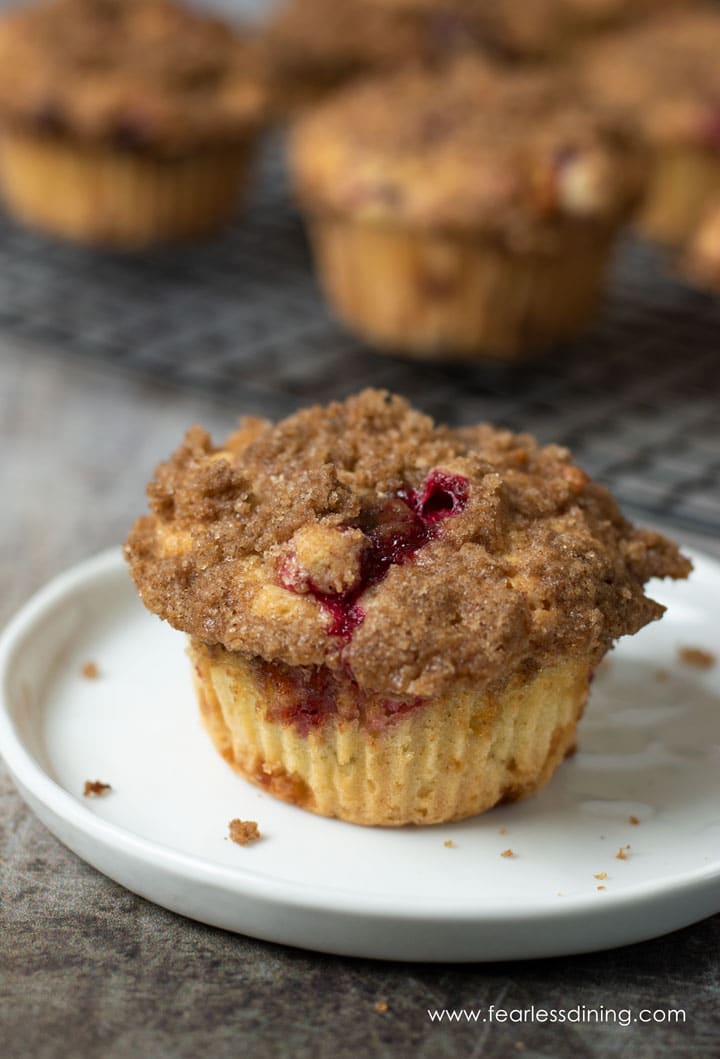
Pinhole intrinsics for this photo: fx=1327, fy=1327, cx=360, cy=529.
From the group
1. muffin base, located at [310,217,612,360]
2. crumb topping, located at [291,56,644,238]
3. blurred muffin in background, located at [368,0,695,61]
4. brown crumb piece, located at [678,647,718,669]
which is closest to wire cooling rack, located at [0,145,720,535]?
muffin base, located at [310,217,612,360]

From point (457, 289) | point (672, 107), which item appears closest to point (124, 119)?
point (457, 289)

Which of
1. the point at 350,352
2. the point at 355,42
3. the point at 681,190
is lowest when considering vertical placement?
the point at 350,352

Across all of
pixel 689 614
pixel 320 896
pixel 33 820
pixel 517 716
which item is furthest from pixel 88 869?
pixel 689 614

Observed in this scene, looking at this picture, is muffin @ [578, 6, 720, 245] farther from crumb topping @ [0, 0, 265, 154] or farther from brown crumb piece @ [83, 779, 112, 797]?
brown crumb piece @ [83, 779, 112, 797]

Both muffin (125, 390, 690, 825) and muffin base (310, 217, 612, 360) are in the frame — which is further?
muffin base (310, 217, 612, 360)

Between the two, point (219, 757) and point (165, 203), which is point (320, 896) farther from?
point (165, 203)

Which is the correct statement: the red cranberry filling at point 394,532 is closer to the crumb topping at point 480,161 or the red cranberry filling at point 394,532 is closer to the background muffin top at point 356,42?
the crumb topping at point 480,161

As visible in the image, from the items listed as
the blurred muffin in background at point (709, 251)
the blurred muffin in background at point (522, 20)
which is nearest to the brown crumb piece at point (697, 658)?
the blurred muffin in background at point (709, 251)

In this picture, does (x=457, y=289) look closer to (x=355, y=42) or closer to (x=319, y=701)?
(x=355, y=42)
